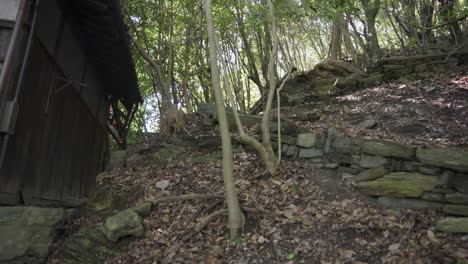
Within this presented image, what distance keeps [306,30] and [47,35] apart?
11.6 metres

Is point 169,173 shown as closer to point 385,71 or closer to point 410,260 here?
point 410,260

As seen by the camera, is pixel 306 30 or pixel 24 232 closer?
pixel 24 232

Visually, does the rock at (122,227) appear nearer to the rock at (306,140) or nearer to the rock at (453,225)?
the rock at (306,140)

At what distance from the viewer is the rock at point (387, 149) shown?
17.1ft

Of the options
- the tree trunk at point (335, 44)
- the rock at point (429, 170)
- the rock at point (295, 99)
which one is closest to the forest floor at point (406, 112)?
the rock at point (295, 99)

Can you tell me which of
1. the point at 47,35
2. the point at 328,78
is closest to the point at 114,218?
the point at 47,35

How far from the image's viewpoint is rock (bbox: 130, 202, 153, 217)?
5.27 m

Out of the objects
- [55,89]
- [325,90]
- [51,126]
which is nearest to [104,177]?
[51,126]

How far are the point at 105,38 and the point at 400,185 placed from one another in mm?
5564

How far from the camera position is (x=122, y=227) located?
16.1 ft

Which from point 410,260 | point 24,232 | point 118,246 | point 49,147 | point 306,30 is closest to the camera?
point 410,260

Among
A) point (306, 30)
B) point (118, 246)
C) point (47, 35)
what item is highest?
point (306, 30)

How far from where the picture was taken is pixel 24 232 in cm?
448

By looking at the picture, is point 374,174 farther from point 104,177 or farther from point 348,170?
point 104,177
